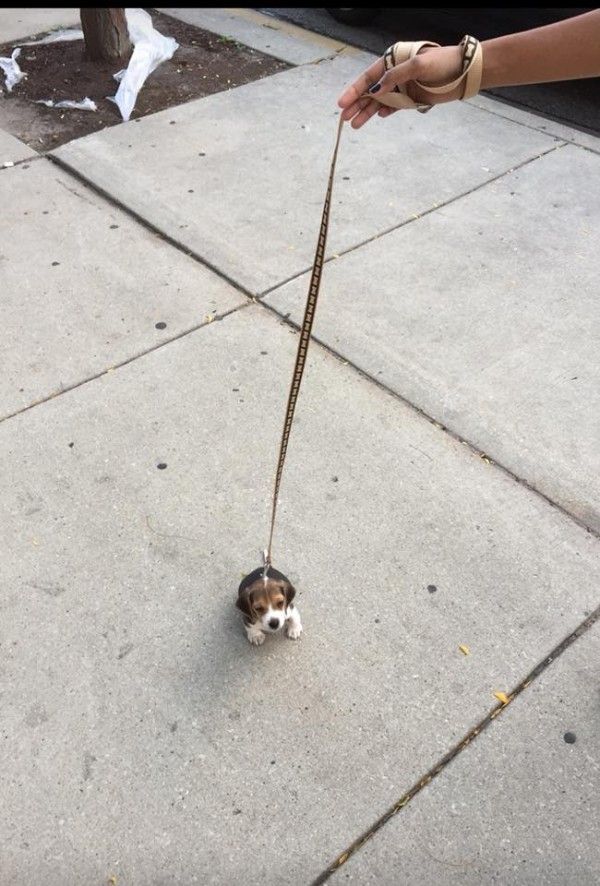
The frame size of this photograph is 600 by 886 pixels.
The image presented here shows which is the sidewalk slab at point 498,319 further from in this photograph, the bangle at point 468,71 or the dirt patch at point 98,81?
the dirt patch at point 98,81

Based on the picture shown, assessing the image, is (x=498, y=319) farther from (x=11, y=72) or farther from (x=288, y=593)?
(x=11, y=72)

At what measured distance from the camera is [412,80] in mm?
1801

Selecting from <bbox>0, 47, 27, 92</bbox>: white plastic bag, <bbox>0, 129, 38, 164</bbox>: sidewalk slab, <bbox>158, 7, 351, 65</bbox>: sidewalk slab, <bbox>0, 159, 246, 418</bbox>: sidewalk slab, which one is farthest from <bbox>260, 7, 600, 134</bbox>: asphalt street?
<bbox>0, 159, 246, 418</bbox>: sidewalk slab

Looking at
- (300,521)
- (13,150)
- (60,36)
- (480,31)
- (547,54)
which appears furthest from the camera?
(480,31)

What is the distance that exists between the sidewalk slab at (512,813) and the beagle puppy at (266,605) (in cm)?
63

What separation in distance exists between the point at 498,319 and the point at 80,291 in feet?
6.90

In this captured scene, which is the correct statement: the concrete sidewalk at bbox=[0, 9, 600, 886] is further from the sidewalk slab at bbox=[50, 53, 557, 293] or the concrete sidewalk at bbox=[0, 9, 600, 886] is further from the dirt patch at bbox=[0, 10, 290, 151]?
the dirt patch at bbox=[0, 10, 290, 151]

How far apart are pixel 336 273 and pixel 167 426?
55.0 inches

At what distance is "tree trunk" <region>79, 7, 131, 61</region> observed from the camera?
589 centimetres

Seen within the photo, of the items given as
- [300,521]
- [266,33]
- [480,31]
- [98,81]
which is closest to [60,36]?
[98,81]

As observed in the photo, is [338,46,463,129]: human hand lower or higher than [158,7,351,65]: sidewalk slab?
higher

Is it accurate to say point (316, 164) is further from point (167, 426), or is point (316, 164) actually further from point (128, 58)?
point (167, 426)

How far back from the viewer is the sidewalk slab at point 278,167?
4.51m

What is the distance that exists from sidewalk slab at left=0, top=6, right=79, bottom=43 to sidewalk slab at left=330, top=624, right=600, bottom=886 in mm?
6750
